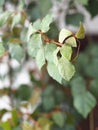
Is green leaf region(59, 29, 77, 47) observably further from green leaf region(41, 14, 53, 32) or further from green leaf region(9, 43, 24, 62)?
green leaf region(9, 43, 24, 62)

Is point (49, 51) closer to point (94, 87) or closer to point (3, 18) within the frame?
point (3, 18)

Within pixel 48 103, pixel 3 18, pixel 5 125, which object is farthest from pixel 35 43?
pixel 48 103

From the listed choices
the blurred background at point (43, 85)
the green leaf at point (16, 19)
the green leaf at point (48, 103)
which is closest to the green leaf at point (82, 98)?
the blurred background at point (43, 85)

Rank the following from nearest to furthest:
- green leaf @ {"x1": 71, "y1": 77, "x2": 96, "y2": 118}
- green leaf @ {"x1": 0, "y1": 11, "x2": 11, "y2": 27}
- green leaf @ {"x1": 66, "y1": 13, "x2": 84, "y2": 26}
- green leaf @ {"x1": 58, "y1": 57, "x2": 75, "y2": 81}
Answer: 1. green leaf @ {"x1": 58, "y1": 57, "x2": 75, "y2": 81}
2. green leaf @ {"x1": 0, "y1": 11, "x2": 11, "y2": 27}
3. green leaf @ {"x1": 71, "y1": 77, "x2": 96, "y2": 118}
4. green leaf @ {"x1": 66, "y1": 13, "x2": 84, "y2": 26}

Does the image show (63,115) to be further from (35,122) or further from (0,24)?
(0,24)

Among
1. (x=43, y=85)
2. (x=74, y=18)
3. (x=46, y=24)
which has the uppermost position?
(x=46, y=24)

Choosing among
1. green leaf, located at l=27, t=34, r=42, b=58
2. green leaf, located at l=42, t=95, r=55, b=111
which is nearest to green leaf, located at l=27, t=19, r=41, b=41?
green leaf, located at l=27, t=34, r=42, b=58
